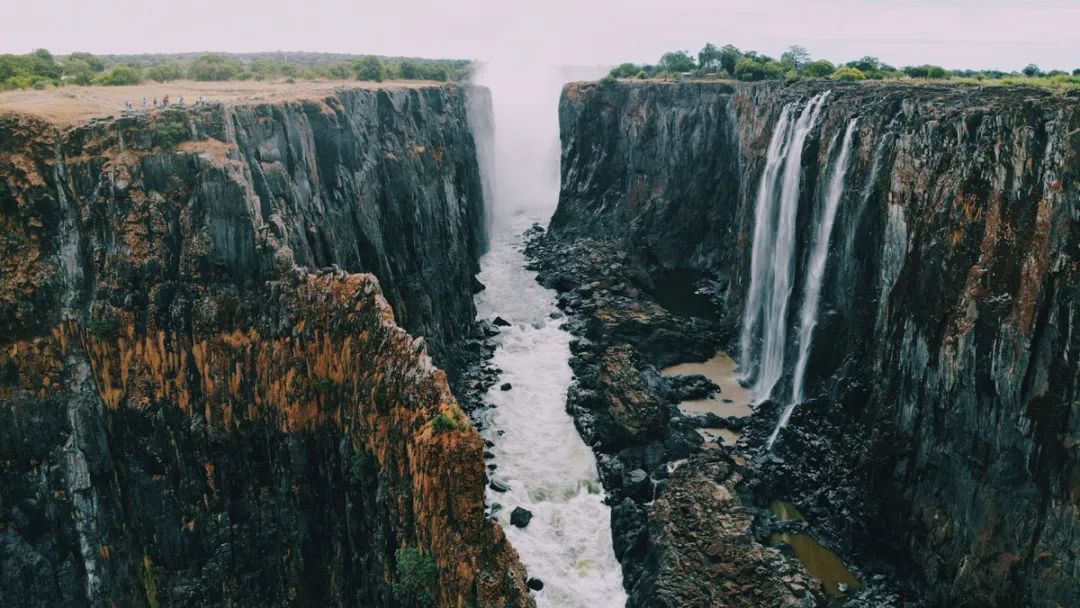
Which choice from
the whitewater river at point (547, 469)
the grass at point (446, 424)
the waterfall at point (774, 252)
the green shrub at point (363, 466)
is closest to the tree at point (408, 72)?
the whitewater river at point (547, 469)

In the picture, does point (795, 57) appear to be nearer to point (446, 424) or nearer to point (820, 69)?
point (820, 69)

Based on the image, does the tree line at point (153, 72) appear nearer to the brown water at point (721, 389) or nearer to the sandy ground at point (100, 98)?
the sandy ground at point (100, 98)

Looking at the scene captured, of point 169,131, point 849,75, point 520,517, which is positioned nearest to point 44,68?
point 169,131

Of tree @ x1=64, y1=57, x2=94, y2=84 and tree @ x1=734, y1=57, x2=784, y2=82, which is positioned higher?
tree @ x1=734, y1=57, x2=784, y2=82

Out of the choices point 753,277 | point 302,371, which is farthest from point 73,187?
point 753,277

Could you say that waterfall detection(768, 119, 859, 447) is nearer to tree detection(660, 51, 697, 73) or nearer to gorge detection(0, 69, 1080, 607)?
gorge detection(0, 69, 1080, 607)

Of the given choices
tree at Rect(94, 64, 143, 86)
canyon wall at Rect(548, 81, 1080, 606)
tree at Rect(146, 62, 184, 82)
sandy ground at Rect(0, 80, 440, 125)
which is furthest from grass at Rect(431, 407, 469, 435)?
tree at Rect(146, 62, 184, 82)
